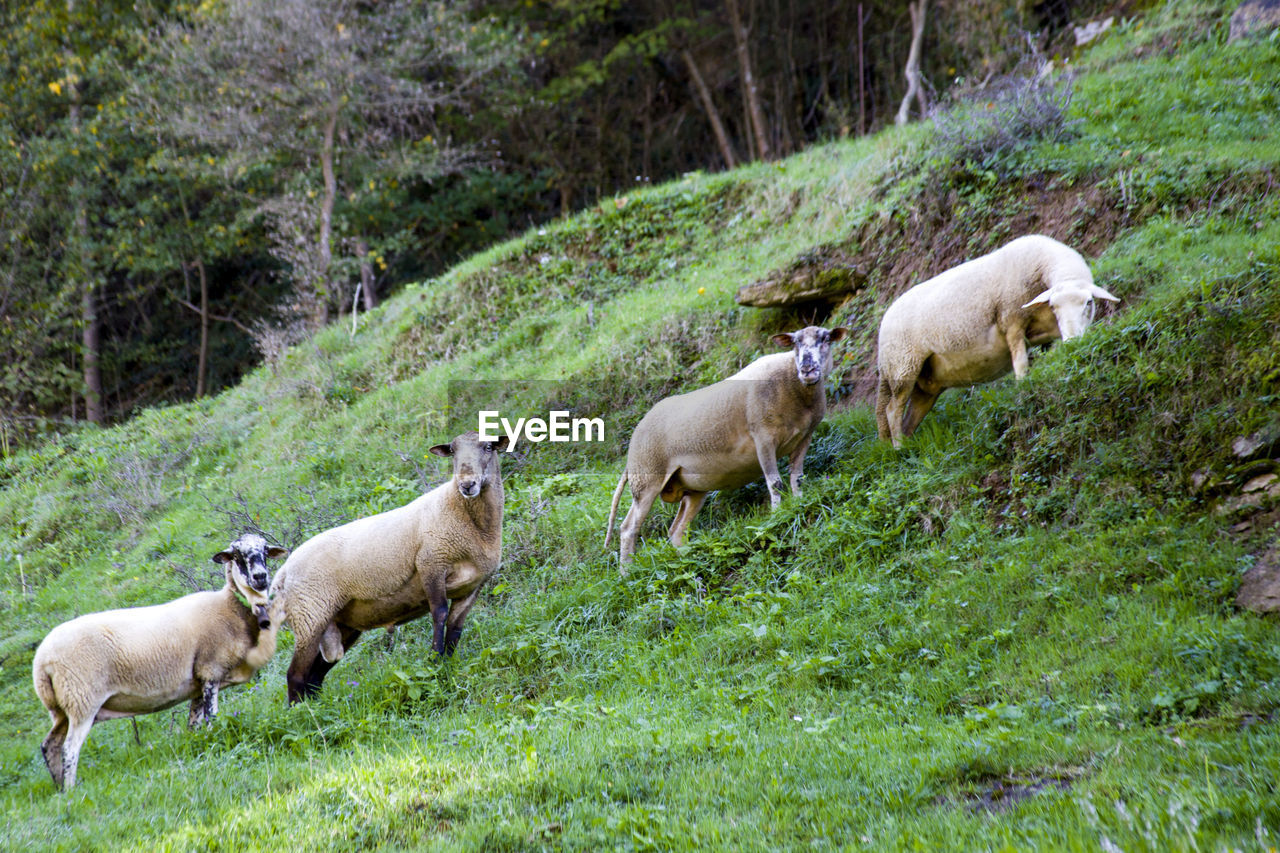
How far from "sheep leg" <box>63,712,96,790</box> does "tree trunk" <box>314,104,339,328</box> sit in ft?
52.1

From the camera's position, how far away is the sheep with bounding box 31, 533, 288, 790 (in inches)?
294

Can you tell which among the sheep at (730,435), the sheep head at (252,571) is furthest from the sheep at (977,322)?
the sheep head at (252,571)

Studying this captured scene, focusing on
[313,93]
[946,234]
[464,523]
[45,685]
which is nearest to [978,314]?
[946,234]

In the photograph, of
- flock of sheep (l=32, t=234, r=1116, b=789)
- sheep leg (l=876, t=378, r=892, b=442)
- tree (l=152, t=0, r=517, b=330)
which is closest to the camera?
flock of sheep (l=32, t=234, r=1116, b=789)

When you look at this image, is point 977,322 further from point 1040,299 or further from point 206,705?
point 206,705

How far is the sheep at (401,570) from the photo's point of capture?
842cm

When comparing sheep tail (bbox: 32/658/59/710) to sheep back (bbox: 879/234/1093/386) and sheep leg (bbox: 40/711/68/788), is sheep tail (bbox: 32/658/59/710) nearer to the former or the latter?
sheep leg (bbox: 40/711/68/788)

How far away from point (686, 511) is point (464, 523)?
8.84ft

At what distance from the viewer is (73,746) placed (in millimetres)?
7340

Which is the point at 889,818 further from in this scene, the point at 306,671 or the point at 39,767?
the point at 39,767

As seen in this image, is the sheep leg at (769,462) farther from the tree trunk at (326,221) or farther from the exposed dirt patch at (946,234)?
the tree trunk at (326,221)

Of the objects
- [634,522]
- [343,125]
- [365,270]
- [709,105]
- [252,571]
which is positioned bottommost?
[634,522]

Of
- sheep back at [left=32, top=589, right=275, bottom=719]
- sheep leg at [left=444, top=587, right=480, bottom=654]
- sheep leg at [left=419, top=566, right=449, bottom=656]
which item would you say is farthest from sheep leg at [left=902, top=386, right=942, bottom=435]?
sheep back at [left=32, top=589, right=275, bottom=719]

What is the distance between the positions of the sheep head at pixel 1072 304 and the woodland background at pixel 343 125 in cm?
1251
